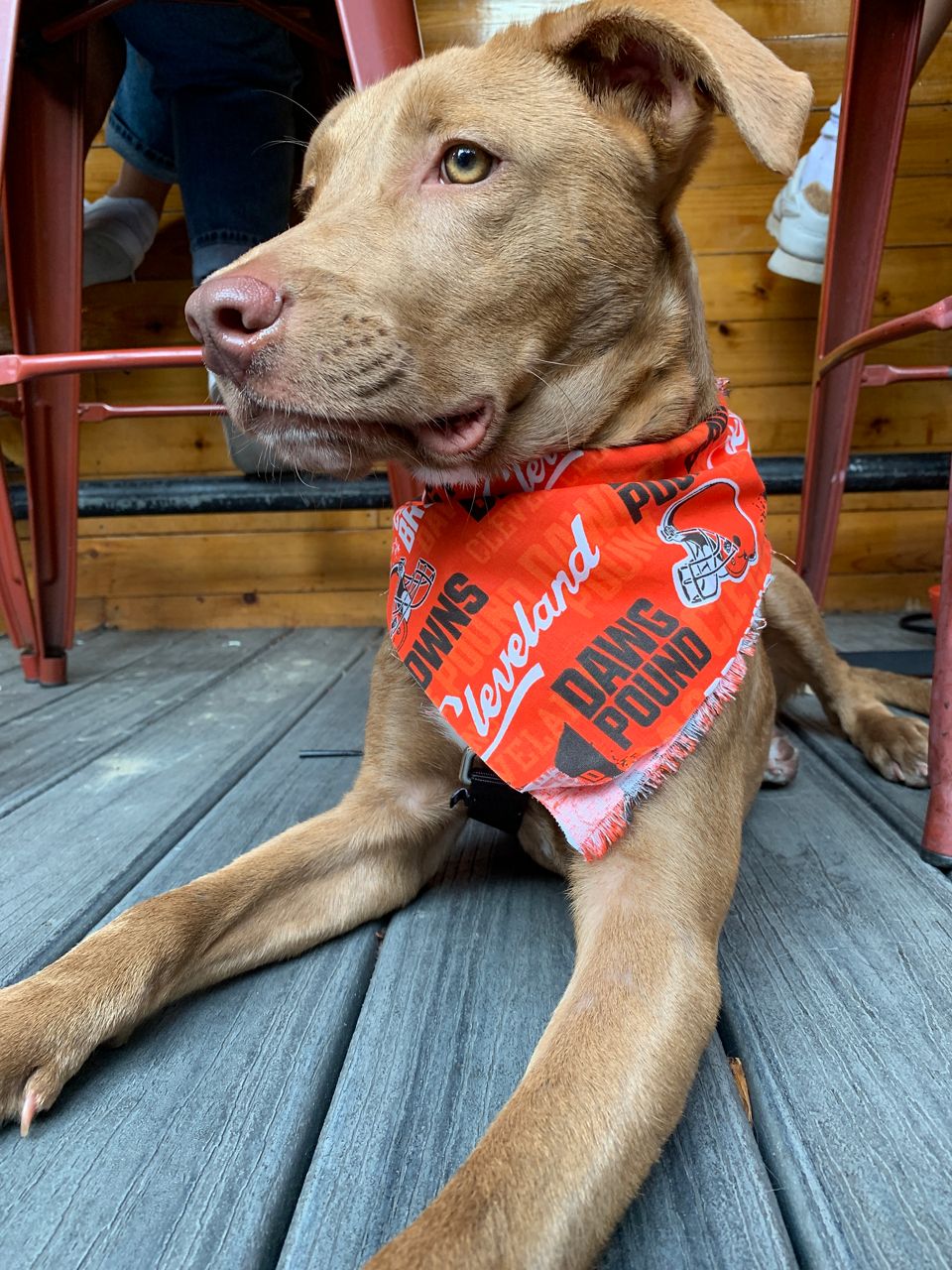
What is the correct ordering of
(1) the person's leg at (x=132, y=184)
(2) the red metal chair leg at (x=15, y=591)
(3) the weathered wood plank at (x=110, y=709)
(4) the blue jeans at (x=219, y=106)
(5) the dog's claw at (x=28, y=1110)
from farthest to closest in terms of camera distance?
1. (1) the person's leg at (x=132, y=184)
2. (2) the red metal chair leg at (x=15, y=591)
3. (4) the blue jeans at (x=219, y=106)
4. (3) the weathered wood plank at (x=110, y=709)
5. (5) the dog's claw at (x=28, y=1110)

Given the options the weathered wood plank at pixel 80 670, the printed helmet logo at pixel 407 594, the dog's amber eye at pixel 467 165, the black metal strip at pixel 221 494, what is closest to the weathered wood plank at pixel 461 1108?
the printed helmet logo at pixel 407 594

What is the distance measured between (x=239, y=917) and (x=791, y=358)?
317cm

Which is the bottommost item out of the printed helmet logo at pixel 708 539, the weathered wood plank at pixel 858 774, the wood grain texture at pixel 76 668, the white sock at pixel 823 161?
the wood grain texture at pixel 76 668

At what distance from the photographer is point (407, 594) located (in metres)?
1.37

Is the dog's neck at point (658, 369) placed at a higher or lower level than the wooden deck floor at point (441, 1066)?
higher

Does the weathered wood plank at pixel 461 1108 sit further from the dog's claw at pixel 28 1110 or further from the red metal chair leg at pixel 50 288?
the red metal chair leg at pixel 50 288

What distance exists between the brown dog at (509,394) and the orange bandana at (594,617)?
51 mm

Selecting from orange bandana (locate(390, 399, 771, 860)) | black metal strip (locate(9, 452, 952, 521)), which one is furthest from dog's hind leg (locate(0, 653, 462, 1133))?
black metal strip (locate(9, 452, 952, 521))

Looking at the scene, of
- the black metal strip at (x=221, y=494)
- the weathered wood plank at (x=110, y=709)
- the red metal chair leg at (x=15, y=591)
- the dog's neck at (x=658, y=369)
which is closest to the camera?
the dog's neck at (x=658, y=369)

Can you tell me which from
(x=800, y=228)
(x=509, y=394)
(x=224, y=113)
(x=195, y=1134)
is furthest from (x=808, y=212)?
(x=195, y=1134)

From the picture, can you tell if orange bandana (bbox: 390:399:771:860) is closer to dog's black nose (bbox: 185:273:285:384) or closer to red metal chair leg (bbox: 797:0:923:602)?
dog's black nose (bbox: 185:273:285:384)

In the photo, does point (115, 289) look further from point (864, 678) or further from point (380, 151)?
point (864, 678)

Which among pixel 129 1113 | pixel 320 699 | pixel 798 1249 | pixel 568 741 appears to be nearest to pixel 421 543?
pixel 568 741

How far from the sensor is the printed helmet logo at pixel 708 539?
3.93ft
